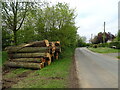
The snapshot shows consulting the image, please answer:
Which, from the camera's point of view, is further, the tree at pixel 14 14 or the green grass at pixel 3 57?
the tree at pixel 14 14

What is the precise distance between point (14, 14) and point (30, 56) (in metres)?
5.13

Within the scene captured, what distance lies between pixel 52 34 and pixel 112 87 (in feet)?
29.2

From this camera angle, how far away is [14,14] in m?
11.8

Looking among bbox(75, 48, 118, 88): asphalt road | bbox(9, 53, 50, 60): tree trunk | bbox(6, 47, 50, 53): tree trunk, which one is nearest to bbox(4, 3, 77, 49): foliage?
bbox(6, 47, 50, 53): tree trunk

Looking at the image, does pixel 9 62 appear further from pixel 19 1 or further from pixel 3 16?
pixel 19 1

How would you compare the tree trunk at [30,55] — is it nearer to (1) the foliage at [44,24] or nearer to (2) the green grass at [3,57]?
(2) the green grass at [3,57]

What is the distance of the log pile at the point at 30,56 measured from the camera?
824cm

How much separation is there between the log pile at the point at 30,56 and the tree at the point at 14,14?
111 inches

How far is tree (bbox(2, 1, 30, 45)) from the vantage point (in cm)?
1159

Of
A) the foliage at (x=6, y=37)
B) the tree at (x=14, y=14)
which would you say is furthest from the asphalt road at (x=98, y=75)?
the foliage at (x=6, y=37)

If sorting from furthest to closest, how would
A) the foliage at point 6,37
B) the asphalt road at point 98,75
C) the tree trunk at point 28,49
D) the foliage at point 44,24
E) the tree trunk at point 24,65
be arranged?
the foliage at point 6,37 → the foliage at point 44,24 → the tree trunk at point 28,49 → the tree trunk at point 24,65 → the asphalt road at point 98,75

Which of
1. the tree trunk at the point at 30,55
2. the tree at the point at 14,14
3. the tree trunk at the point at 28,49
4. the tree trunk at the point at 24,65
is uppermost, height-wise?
the tree at the point at 14,14

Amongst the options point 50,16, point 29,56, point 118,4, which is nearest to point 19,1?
point 50,16

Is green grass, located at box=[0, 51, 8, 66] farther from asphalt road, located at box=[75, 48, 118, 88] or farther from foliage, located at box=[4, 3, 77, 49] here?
asphalt road, located at box=[75, 48, 118, 88]
